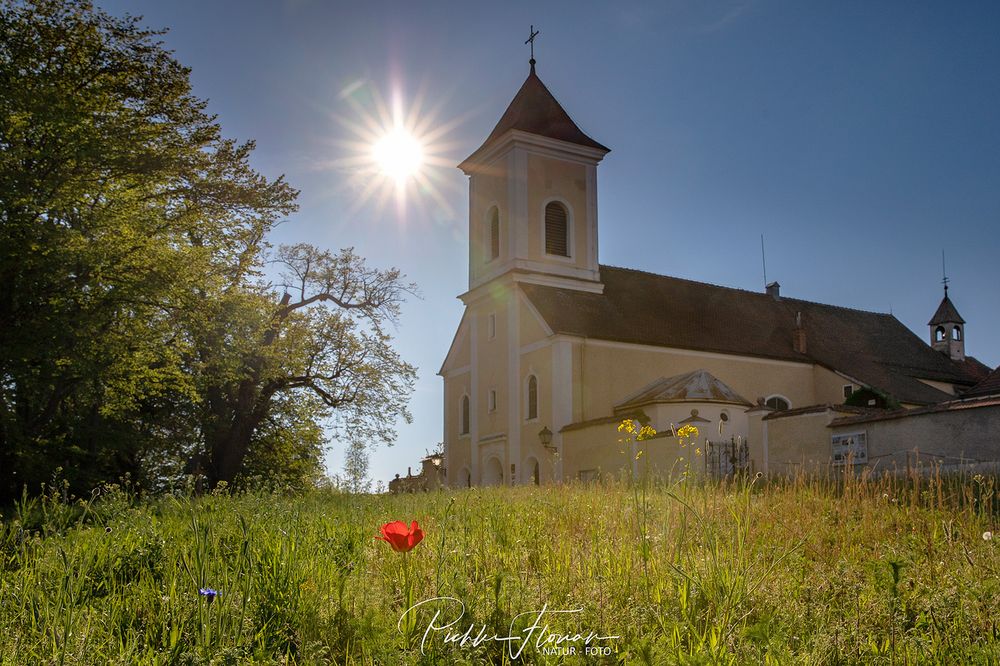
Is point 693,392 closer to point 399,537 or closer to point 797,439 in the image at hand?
point 797,439

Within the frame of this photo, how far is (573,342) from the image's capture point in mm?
32000

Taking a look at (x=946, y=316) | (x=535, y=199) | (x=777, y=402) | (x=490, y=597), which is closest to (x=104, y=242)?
(x=490, y=597)

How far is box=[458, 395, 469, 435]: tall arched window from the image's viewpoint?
37.4 meters

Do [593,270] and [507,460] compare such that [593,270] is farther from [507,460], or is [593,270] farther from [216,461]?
[216,461]

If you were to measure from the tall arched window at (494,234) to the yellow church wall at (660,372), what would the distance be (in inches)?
264

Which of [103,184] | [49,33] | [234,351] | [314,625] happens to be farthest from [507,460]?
[314,625]

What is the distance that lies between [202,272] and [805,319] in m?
30.2

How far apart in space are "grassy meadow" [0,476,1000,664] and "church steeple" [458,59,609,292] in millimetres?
28358

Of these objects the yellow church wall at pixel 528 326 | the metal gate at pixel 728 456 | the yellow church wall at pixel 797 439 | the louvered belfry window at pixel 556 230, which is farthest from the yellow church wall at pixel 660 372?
the yellow church wall at pixel 797 439

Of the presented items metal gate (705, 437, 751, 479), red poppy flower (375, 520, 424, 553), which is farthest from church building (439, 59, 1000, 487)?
red poppy flower (375, 520, 424, 553)

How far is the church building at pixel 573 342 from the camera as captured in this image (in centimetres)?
3162

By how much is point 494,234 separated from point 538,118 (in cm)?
516

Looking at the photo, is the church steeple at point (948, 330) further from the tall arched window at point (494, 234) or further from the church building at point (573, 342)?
the tall arched window at point (494, 234)

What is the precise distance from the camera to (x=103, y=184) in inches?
773
